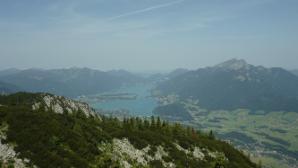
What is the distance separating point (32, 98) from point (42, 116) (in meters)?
110

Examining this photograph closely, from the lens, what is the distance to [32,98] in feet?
625

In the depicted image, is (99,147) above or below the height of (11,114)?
below

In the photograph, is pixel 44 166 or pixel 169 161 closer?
pixel 44 166

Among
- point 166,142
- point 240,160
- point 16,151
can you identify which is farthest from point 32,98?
point 16,151

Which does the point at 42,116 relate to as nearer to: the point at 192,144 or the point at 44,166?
the point at 44,166

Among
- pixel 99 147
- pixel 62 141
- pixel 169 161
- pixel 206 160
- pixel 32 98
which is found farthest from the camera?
pixel 32 98

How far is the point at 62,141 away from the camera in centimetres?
7725

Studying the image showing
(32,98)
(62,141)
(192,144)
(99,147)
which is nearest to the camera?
(62,141)

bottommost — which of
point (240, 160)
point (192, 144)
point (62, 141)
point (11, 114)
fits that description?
point (240, 160)

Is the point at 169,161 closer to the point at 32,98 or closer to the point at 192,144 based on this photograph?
the point at 192,144

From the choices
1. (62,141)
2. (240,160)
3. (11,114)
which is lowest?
(240,160)

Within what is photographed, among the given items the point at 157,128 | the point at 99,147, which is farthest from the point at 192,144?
the point at 99,147

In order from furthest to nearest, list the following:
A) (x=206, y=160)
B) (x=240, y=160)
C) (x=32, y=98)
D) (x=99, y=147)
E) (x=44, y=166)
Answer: (x=32, y=98), (x=240, y=160), (x=206, y=160), (x=99, y=147), (x=44, y=166)

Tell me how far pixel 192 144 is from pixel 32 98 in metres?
107
